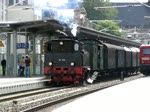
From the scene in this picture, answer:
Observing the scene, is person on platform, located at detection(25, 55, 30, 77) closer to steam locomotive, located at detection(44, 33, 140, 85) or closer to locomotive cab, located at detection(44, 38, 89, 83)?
steam locomotive, located at detection(44, 33, 140, 85)

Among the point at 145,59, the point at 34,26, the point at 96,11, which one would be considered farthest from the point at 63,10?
the point at 96,11

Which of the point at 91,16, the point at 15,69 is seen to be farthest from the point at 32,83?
the point at 91,16

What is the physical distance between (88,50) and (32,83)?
5451mm

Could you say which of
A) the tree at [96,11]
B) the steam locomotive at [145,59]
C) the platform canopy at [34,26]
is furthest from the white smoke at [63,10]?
the tree at [96,11]

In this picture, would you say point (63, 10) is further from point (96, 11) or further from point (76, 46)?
point (96, 11)

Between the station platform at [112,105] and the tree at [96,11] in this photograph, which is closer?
the station platform at [112,105]

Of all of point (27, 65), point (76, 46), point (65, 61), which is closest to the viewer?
point (76, 46)

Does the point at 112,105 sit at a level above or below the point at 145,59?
below

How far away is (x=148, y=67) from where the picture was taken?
1602 inches

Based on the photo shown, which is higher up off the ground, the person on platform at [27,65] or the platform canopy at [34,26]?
the platform canopy at [34,26]

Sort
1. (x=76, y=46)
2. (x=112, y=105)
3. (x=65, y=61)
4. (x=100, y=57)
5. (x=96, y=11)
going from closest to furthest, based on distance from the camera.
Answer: (x=112, y=105), (x=76, y=46), (x=65, y=61), (x=100, y=57), (x=96, y=11)

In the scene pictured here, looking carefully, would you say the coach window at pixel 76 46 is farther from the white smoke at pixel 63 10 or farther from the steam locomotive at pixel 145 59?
the steam locomotive at pixel 145 59

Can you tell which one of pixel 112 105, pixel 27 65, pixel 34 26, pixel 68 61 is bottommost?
pixel 112 105

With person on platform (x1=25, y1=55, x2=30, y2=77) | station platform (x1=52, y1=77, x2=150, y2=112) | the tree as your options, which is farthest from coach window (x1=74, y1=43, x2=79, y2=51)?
the tree
